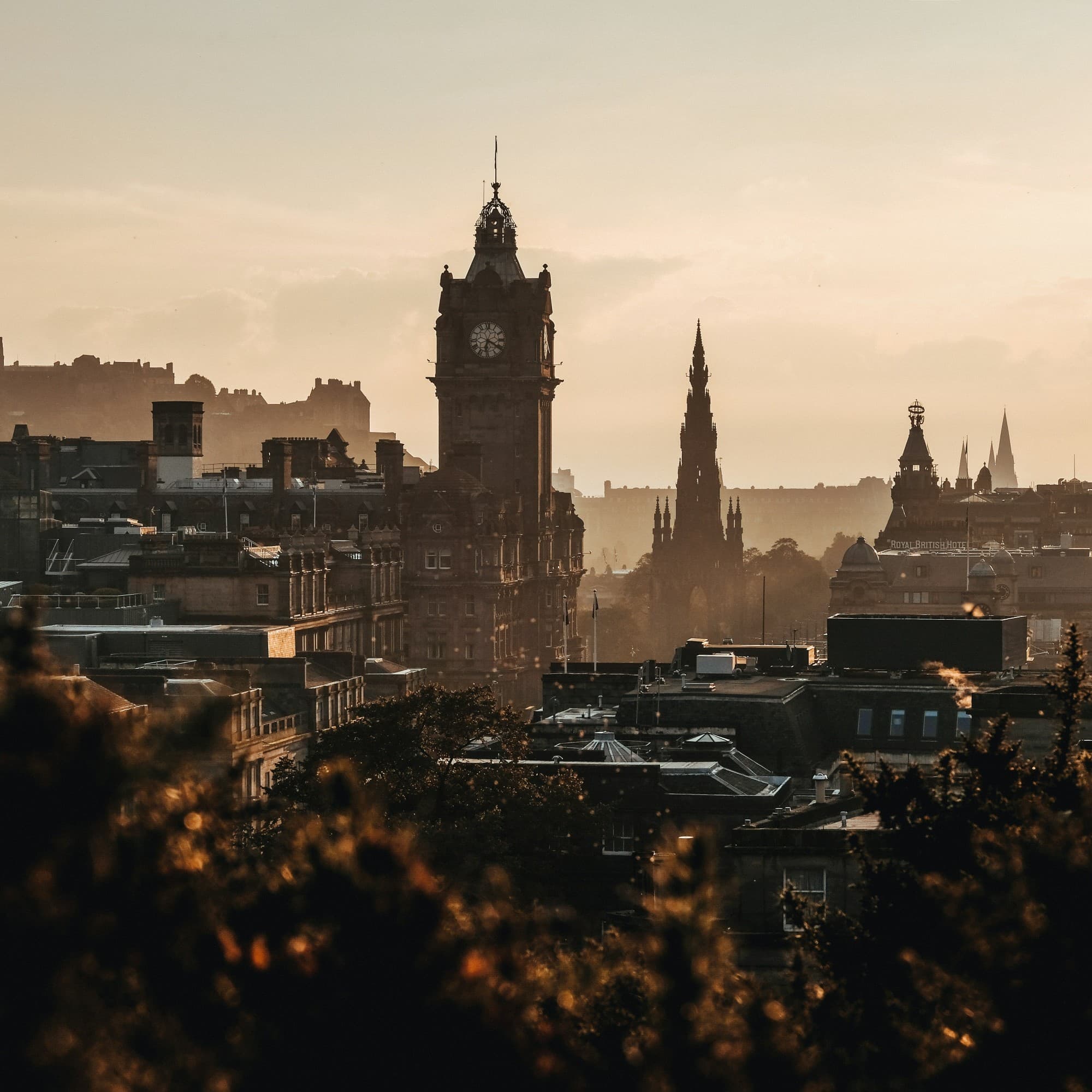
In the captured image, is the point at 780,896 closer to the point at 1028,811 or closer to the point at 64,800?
the point at 1028,811

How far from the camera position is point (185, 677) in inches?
3398

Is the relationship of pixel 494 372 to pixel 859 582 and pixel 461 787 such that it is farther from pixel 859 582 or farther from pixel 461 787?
pixel 461 787

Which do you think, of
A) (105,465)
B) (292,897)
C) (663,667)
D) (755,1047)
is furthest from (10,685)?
(105,465)

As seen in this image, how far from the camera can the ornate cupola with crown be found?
15238 cm

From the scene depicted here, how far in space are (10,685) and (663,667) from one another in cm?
8952

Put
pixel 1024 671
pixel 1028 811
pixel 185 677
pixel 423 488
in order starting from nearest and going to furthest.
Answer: pixel 1028 811 → pixel 185 677 → pixel 1024 671 → pixel 423 488

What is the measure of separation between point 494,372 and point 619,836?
101 m

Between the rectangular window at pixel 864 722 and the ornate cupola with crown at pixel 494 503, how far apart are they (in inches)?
2531

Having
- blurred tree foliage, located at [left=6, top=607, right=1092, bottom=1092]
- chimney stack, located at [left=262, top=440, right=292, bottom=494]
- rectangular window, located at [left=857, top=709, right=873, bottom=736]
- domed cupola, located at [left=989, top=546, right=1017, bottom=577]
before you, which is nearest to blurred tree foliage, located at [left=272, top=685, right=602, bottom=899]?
rectangular window, located at [left=857, top=709, right=873, bottom=736]

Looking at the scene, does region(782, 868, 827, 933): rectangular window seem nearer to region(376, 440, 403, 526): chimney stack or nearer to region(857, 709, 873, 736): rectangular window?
region(857, 709, 873, 736): rectangular window

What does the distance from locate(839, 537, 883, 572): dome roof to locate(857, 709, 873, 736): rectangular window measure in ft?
278

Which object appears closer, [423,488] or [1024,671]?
[1024,671]

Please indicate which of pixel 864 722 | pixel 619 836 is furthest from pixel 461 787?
pixel 864 722

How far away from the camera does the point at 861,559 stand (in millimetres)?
172000
